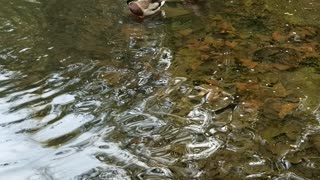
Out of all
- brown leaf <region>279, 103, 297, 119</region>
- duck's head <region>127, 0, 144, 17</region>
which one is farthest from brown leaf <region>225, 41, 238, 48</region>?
duck's head <region>127, 0, 144, 17</region>

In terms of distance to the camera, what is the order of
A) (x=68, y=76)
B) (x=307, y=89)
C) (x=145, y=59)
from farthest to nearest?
(x=145, y=59) < (x=68, y=76) < (x=307, y=89)

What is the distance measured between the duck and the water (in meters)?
0.14

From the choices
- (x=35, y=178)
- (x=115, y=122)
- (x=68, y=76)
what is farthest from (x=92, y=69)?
(x=35, y=178)

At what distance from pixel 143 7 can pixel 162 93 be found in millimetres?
2886

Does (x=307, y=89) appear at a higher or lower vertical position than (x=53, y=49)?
lower

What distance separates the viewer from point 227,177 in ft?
14.0

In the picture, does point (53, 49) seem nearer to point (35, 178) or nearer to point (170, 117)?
point (170, 117)

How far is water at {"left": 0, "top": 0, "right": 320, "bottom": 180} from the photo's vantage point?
178 inches

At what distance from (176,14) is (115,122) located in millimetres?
3709

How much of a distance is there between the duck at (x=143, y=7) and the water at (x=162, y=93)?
140mm

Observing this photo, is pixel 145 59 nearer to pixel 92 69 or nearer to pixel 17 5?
pixel 92 69

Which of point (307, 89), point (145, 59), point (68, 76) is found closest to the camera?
point (307, 89)

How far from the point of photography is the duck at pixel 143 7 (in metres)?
8.17

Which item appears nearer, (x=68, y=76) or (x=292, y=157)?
(x=292, y=157)
